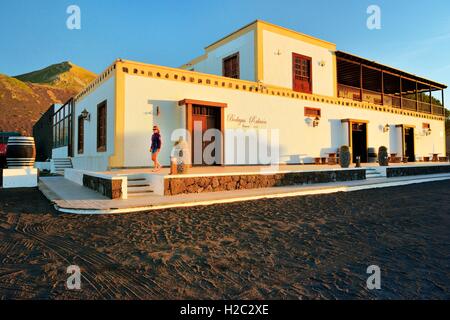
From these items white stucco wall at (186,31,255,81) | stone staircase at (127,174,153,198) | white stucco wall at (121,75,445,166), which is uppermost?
white stucco wall at (186,31,255,81)

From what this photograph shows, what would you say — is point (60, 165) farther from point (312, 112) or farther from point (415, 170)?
point (415, 170)

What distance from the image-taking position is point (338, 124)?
1631 cm

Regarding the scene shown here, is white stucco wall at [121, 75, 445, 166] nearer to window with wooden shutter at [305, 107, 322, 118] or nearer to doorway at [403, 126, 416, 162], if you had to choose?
window with wooden shutter at [305, 107, 322, 118]

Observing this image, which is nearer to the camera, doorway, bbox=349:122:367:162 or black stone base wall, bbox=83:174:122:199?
black stone base wall, bbox=83:174:122:199

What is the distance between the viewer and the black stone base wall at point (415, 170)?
1344 centimetres

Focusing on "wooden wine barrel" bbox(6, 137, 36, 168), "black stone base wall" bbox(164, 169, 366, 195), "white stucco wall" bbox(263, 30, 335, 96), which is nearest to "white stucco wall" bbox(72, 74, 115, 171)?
"wooden wine barrel" bbox(6, 137, 36, 168)

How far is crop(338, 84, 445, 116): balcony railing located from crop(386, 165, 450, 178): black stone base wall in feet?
17.7

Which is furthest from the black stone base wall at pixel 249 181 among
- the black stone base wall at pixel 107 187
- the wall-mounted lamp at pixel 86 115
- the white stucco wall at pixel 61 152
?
the white stucco wall at pixel 61 152

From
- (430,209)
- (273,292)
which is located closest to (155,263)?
(273,292)

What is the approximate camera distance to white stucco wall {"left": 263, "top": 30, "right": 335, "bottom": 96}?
13727mm

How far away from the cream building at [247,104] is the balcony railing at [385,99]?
0.49 feet

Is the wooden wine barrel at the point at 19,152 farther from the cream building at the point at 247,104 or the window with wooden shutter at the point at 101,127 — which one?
the window with wooden shutter at the point at 101,127

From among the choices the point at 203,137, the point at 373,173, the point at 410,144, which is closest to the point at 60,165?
the point at 203,137
